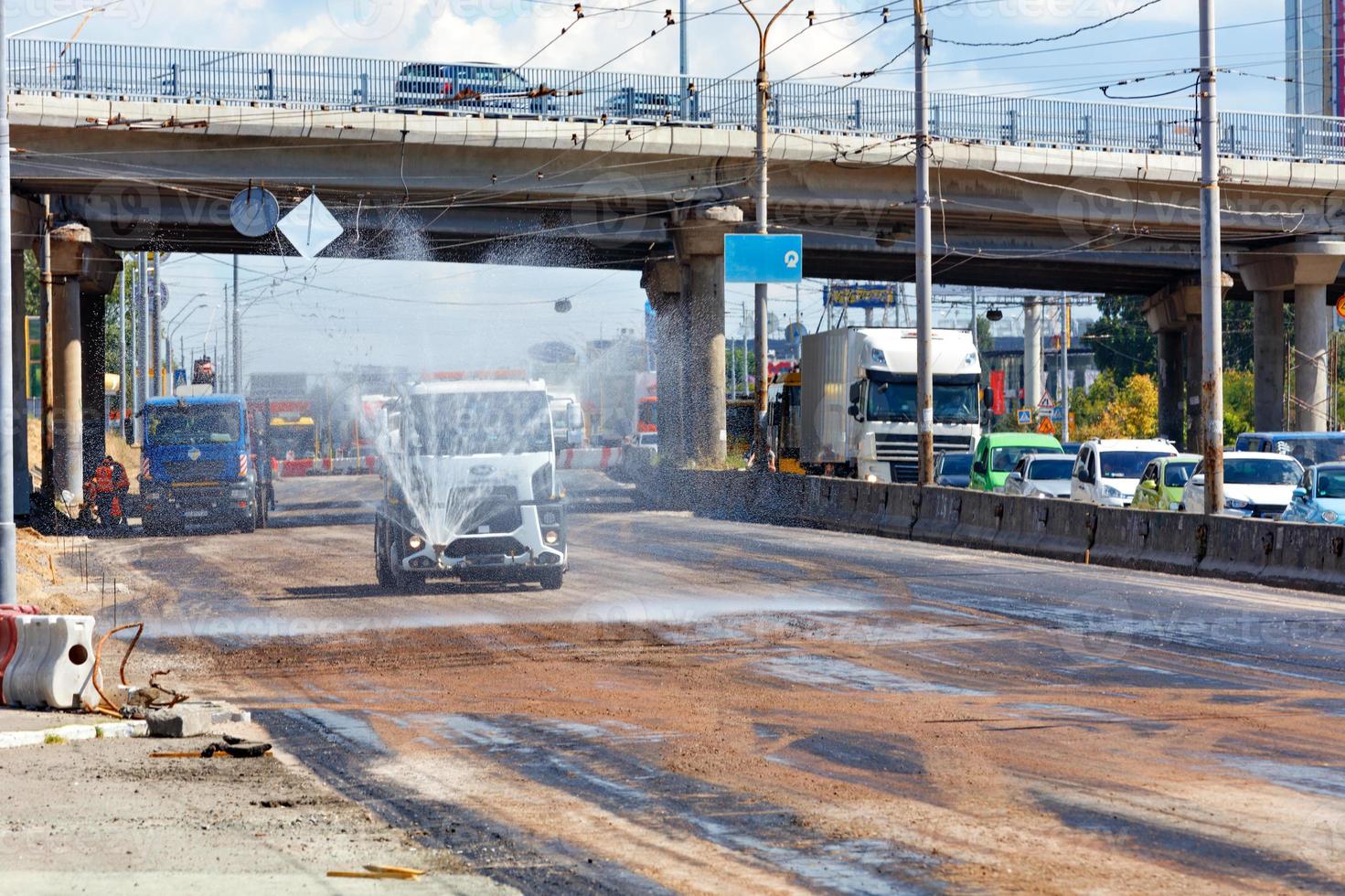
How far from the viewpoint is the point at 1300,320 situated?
56.0m

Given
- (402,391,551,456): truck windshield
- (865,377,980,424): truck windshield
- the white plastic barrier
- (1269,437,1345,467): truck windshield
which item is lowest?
the white plastic barrier

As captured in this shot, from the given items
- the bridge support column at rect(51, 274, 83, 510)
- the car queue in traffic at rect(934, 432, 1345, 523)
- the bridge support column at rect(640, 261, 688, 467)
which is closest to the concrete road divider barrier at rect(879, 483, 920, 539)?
the car queue in traffic at rect(934, 432, 1345, 523)

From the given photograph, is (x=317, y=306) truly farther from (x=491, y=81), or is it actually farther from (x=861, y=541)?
(x=861, y=541)

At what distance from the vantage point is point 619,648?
14.9 m

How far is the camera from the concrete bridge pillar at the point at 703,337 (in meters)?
47.8

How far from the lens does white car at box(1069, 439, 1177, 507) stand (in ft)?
102

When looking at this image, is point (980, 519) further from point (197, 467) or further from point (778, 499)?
point (197, 467)

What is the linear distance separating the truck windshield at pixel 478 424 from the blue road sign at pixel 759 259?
71.1 feet

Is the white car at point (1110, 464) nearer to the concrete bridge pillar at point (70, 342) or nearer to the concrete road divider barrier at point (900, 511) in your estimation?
the concrete road divider barrier at point (900, 511)

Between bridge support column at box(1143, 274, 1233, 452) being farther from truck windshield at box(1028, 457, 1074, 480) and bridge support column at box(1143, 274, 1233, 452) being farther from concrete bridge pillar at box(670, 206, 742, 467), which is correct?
truck windshield at box(1028, 457, 1074, 480)

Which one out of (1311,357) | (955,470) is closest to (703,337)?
(955,470)

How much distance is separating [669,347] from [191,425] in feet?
58.3

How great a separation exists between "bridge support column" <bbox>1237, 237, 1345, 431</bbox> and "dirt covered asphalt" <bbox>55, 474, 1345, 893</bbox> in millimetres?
36589

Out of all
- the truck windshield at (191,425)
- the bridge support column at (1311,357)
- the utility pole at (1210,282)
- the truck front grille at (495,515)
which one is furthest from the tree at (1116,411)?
the truck front grille at (495,515)
